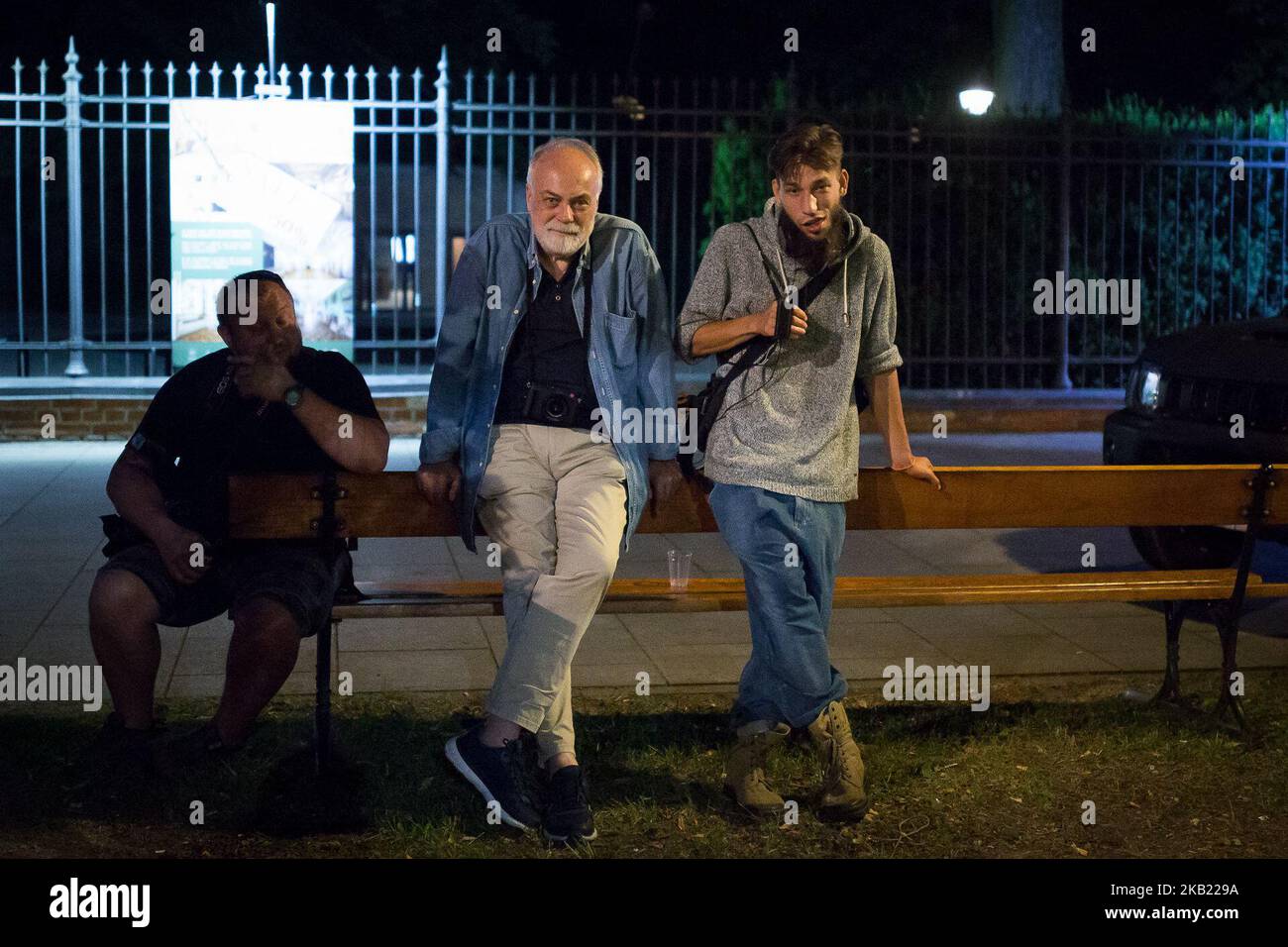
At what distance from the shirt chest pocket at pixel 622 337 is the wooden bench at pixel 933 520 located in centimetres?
49

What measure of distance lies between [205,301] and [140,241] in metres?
21.0

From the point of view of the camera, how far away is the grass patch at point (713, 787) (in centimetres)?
423

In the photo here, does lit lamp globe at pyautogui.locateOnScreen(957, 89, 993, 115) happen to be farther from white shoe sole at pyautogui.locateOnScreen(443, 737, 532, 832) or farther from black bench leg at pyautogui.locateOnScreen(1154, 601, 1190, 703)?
white shoe sole at pyautogui.locateOnScreen(443, 737, 532, 832)

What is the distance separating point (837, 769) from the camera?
4.40m

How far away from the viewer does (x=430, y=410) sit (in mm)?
4348

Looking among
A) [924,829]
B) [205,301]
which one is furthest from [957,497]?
[205,301]

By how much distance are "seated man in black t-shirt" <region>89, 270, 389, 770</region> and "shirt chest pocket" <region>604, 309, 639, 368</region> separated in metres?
0.69

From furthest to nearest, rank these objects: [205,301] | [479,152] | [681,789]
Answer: [479,152] < [205,301] < [681,789]

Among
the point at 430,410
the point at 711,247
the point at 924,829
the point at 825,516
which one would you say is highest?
the point at 711,247

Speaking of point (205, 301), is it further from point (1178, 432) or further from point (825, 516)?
point (825, 516)

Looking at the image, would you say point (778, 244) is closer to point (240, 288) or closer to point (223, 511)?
point (240, 288)

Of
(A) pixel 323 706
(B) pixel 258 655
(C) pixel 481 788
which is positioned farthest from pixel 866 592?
(B) pixel 258 655

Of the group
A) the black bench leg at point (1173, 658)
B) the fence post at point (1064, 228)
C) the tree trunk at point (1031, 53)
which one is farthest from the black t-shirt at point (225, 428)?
the tree trunk at point (1031, 53)

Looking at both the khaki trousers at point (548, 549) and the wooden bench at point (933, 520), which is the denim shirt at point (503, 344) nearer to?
the khaki trousers at point (548, 549)
